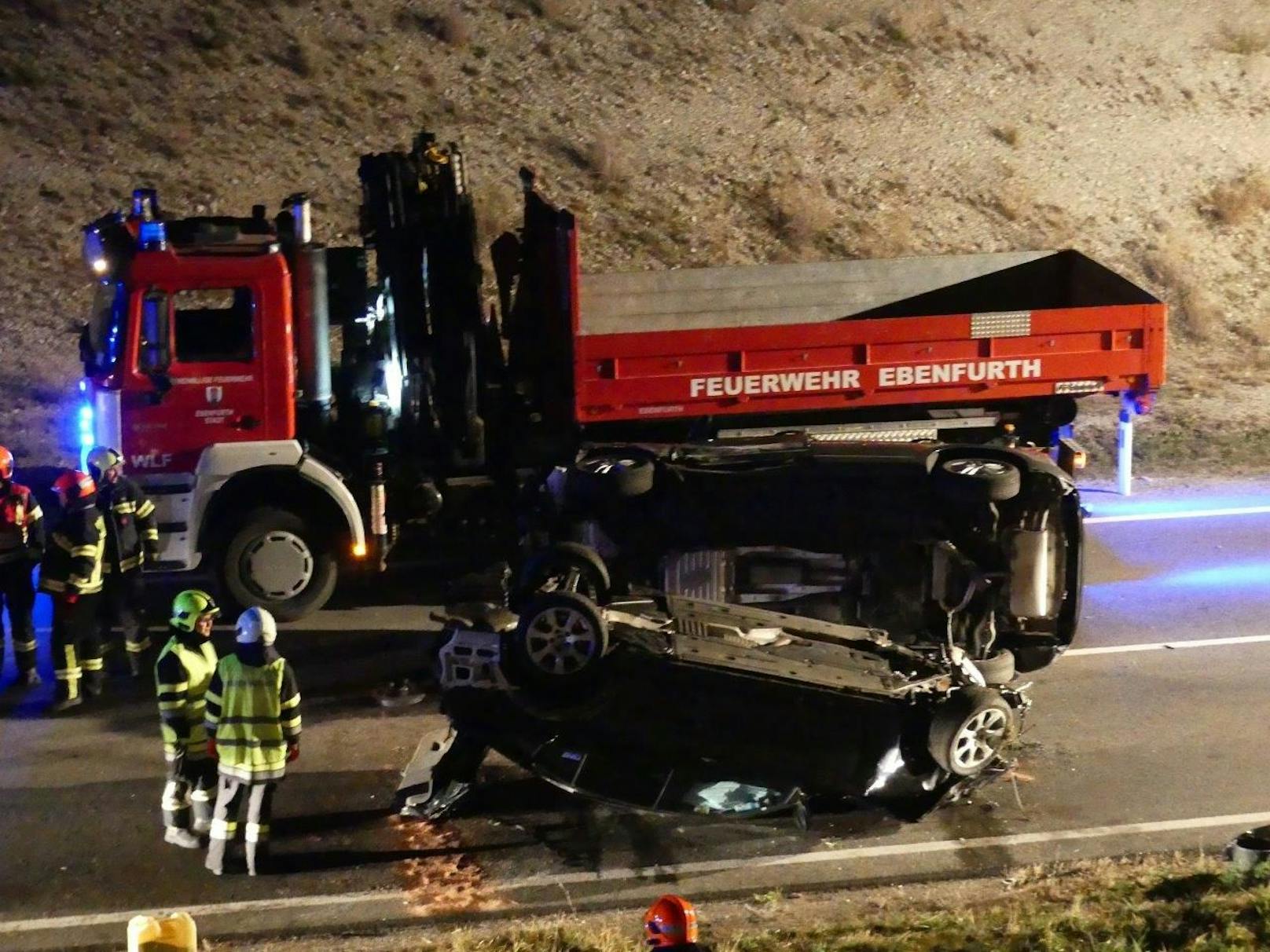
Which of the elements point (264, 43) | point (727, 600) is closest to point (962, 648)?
point (727, 600)

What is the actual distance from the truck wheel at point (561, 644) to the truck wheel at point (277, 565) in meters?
3.80

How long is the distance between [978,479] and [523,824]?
9.49ft

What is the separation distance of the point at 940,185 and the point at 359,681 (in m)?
16.8

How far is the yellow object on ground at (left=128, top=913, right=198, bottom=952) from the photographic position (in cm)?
451

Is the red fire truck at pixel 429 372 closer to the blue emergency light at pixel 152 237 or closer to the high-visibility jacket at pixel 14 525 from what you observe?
the blue emergency light at pixel 152 237

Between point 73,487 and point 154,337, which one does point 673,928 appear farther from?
point 154,337

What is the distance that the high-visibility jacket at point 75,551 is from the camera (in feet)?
30.7

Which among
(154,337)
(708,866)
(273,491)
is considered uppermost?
(154,337)

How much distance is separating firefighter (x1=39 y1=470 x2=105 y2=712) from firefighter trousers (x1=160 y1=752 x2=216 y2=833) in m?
2.35

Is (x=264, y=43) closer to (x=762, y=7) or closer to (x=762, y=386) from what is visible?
(x=762, y=7)

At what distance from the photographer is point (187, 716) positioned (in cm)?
720

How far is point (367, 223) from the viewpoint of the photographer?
1141 centimetres

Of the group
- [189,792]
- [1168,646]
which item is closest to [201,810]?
[189,792]

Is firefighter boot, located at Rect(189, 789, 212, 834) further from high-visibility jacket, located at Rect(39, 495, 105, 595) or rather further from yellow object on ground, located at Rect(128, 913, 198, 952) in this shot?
yellow object on ground, located at Rect(128, 913, 198, 952)
